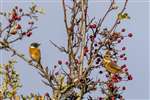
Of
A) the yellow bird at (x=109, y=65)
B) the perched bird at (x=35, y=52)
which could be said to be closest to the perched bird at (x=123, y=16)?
the yellow bird at (x=109, y=65)

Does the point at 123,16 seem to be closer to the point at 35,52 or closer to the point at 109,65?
the point at 109,65

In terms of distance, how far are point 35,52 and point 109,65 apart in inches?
43.1

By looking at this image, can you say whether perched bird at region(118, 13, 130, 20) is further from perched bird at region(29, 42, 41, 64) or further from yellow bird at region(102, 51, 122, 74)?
perched bird at region(29, 42, 41, 64)

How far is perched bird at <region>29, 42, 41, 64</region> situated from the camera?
5044mm

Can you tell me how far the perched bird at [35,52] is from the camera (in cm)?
504

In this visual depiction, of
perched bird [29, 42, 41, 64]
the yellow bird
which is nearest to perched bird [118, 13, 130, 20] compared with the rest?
the yellow bird

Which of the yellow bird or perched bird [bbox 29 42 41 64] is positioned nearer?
perched bird [bbox 29 42 41 64]

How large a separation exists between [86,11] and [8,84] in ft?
9.68

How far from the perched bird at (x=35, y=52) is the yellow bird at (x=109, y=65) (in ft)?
3.03

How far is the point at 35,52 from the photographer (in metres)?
5.28

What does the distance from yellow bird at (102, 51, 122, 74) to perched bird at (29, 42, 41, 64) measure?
3.03 ft

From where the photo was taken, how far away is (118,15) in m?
5.23

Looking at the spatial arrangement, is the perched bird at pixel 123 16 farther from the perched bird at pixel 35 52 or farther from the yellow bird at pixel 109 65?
the perched bird at pixel 35 52

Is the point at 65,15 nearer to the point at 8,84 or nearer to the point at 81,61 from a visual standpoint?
the point at 81,61
